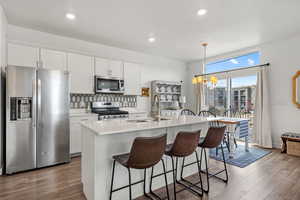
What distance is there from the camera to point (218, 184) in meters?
2.47

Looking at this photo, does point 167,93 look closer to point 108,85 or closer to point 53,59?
point 108,85

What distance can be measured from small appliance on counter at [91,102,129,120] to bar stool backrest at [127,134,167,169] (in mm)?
2413

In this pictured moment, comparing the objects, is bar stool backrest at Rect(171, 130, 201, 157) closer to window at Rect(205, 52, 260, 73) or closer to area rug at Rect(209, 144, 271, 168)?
area rug at Rect(209, 144, 271, 168)

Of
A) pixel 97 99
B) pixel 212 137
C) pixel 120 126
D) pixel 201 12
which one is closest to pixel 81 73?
pixel 97 99

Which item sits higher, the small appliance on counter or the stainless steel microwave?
the stainless steel microwave

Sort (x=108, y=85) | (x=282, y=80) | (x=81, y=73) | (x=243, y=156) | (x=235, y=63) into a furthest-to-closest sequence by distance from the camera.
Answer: (x=235, y=63)
(x=108, y=85)
(x=282, y=80)
(x=81, y=73)
(x=243, y=156)

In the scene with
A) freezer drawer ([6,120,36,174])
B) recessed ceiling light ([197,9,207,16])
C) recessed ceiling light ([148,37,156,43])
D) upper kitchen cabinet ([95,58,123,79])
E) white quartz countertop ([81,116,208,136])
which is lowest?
freezer drawer ([6,120,36,174])

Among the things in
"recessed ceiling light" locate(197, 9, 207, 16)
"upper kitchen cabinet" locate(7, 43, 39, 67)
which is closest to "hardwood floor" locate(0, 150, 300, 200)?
"upper kitchen cabinet" locate(7, 43, 39, 67)

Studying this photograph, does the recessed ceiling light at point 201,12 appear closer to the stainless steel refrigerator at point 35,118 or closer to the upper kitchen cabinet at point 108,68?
the upper kitchen cabinet at point 108,68

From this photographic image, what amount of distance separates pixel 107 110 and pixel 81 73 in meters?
A: 1.20

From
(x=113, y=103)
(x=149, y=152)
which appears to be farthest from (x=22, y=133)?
(x=149, y=152)

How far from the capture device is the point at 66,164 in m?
3.21

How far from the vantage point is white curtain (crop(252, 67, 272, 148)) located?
14.0 ft

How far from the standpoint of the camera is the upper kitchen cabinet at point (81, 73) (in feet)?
12.3
